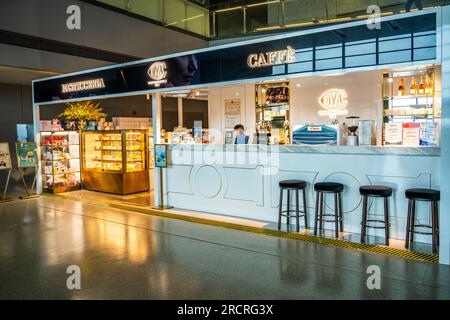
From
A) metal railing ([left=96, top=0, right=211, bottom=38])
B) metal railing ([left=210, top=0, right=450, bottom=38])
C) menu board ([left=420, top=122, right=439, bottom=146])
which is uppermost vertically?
metal railing ([left=96, top=0, right=211, bottom=38])

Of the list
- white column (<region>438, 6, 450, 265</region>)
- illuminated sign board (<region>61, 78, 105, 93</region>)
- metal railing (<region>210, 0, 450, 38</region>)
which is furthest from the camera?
metal railing (<region>210, 0, 450, 38</region>)

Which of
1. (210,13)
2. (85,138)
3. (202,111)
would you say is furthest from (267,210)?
(202,111)

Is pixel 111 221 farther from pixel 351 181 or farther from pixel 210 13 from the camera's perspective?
pixel 210 13

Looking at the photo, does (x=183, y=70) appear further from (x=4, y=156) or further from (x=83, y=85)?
(x=4, y=156)

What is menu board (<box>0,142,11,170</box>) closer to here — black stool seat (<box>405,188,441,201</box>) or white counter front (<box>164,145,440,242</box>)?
white counter front (<box>164,145,440,242</box>)

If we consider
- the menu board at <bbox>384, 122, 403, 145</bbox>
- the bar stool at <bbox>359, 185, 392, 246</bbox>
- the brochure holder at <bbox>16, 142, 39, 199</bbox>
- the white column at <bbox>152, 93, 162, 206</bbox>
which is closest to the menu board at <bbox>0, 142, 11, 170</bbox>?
the brochure holder at <bbox>16, 142, 39, 199</bbox>

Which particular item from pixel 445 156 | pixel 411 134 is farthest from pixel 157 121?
pixel 445 156

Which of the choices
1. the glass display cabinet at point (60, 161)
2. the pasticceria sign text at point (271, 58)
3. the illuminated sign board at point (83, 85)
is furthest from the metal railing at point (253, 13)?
the glass display cabinet at point (60, 161)

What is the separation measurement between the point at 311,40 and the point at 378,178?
207 centimetres

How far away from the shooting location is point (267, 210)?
6176mm

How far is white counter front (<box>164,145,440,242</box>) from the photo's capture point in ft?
16.3

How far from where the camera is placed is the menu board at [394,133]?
517cm

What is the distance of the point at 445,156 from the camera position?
4.24 m

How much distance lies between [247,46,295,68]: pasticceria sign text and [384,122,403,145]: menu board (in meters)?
1.60
